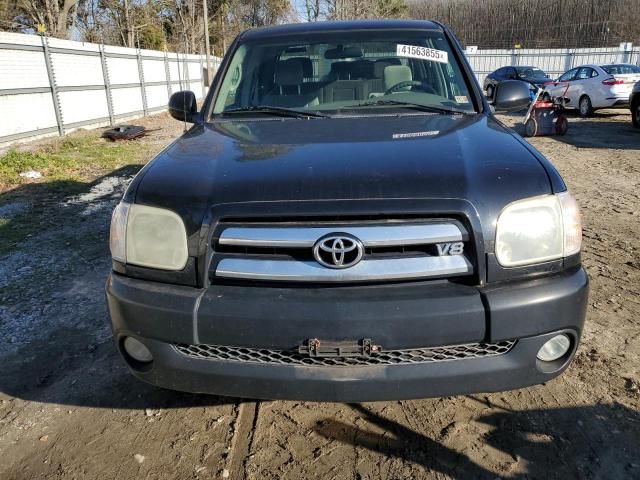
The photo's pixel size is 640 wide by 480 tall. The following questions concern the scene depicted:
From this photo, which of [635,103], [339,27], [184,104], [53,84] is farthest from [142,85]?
[339,27]

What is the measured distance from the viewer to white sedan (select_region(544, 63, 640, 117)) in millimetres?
14102

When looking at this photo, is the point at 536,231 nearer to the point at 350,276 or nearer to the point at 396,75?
the point at 350,276

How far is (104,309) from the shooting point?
3.54 meters

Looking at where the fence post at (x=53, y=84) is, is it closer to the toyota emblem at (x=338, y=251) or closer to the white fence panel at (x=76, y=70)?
the white fence panel at (x=76, y=70)

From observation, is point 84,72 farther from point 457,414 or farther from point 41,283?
point 457,414

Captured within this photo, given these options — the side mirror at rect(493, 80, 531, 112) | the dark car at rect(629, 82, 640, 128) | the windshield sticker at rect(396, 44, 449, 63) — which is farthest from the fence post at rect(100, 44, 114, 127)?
the dark car at rect(629, 82, 640, 128)

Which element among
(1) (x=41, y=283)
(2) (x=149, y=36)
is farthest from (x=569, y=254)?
(2) (x=149, y=36)

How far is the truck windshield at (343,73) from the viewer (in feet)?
10.2

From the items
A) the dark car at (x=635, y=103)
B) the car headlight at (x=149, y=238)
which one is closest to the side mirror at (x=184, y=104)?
the car headlight at (x=149, y=238)

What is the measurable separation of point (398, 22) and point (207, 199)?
2294 millimetres

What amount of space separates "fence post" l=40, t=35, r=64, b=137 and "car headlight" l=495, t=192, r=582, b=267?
12304 millimetres

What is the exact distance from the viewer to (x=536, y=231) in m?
1.91

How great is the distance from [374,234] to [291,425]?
1.11 m

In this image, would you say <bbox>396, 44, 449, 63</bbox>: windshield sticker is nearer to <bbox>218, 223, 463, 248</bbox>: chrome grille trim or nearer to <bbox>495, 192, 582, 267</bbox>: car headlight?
<bbox>495, 192, 582, 267</bbox>: car headlight
